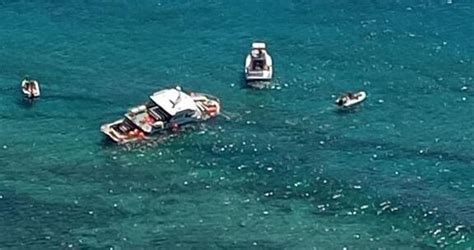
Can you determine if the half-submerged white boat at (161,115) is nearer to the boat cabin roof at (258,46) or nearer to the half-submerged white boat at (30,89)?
the boat cabin roof at (258,46)

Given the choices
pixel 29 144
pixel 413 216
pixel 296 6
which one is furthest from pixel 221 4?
pixel 413 216

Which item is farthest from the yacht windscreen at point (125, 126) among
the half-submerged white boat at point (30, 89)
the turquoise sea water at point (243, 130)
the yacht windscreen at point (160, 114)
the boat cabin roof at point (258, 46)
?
the boat cabin roof at point (258, 46)

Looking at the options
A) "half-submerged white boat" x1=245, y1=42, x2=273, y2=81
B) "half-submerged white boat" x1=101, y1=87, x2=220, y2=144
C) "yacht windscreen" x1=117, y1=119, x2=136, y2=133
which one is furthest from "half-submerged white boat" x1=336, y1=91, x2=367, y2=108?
"yacht windscreen" x1=117, y1=119, x2=136, y2=133

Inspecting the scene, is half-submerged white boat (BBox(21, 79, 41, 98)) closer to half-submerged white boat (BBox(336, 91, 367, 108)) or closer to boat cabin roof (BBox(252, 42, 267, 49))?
boat cabin roof (BBox(252, 42, 267, 49))

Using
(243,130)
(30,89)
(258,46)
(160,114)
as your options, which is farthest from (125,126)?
(258,46)

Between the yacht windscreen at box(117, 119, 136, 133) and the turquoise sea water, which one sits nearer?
the turquoise sea water

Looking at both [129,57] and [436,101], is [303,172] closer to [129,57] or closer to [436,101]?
[436,101]

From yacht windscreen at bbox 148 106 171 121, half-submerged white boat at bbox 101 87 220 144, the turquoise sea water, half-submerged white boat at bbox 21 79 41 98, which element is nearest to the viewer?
the turquoise sea water
